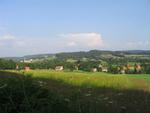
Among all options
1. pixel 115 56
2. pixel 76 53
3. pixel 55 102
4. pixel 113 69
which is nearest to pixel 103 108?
pixel 55 102

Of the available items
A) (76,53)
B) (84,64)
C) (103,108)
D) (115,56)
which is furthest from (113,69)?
(103,108)

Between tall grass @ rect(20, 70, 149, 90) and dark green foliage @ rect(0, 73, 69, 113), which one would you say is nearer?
dark green foliage @ rect(0, 73, 69, 113)

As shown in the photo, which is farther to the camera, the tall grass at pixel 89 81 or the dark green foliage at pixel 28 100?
the tall grass at pixel 89 81

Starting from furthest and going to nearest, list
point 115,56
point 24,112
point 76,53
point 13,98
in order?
point 76,53, point 115,56, point 13,98, point 24,112

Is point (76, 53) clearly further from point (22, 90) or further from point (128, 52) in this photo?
point (22, 90)

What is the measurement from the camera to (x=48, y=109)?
4.84 metres

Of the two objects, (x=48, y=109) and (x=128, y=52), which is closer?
(x=48, y=109)

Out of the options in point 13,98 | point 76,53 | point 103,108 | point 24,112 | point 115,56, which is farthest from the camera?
point 76,53

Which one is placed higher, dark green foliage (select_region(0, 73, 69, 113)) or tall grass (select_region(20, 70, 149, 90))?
dark green foliage (select_region(0, 73, 69, 113))

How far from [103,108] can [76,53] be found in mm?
117305

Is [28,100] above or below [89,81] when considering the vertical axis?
above

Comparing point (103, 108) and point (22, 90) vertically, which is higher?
point (22, 90)

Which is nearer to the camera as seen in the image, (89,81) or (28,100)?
(28,100)

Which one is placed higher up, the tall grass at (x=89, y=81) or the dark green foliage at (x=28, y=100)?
the dark green foliage at (x=28, y=100)
